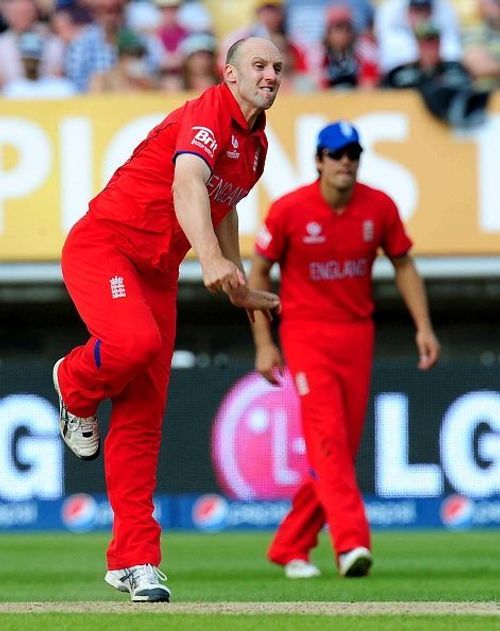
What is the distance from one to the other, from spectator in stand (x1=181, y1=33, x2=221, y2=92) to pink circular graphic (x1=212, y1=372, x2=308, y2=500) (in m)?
3.01

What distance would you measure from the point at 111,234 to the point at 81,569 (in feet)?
12.6

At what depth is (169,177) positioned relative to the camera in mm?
6582

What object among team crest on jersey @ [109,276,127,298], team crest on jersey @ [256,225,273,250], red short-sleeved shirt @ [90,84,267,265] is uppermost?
red short-sleeved shirt @ [90,84,267,265]

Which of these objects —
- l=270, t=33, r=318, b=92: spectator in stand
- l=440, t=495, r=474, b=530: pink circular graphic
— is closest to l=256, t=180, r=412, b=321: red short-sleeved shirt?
l=440, t=495, r=474, b=530: pink circular graphic

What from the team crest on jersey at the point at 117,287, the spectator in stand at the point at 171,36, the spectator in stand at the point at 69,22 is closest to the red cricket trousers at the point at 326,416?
the team crest on jersey at the point at 117,287

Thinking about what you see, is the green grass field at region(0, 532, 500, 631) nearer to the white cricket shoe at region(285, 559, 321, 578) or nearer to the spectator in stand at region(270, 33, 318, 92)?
the white cricket shoe at region(285, 559, 321, 578)

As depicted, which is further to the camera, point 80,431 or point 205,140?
point 80,431

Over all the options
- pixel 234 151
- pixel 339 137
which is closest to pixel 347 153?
pixel 339 137

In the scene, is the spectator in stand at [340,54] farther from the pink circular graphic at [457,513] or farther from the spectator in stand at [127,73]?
the pink circular graphic at [457,513]

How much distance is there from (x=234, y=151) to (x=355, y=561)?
296 cm

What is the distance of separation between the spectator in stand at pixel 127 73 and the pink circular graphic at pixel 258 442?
344cm

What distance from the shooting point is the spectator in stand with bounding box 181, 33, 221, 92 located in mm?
15336

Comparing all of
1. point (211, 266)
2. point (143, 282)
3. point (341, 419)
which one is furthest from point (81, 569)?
point (211, 266)

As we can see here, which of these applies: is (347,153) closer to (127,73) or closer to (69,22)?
(127,73)
